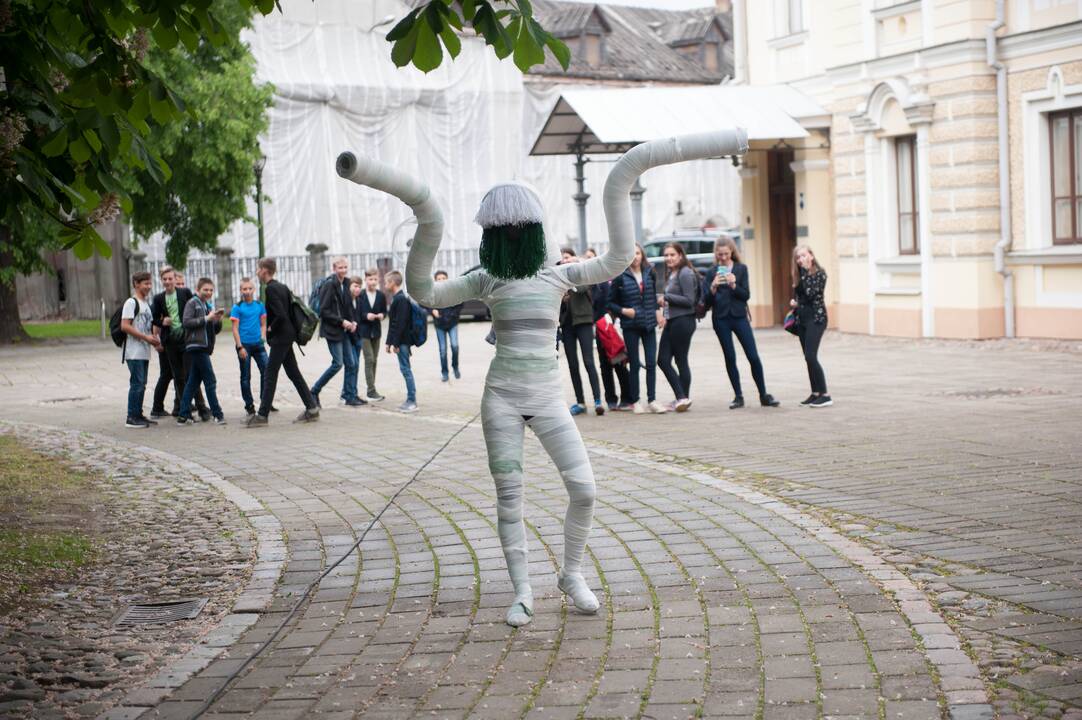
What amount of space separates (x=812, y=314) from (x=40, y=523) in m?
8.18

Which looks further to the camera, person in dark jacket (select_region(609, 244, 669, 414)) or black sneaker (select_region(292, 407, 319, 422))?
black sneaker (select_region(292, 407, 319, 422))

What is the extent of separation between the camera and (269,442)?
45.0 ft

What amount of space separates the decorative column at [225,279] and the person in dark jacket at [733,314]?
2862cm

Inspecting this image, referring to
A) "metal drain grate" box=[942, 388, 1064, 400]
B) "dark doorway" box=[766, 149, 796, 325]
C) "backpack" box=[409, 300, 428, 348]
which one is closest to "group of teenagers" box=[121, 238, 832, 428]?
"backpack" box=[409, 300, 428, 348]

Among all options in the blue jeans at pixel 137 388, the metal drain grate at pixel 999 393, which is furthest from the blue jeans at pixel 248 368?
the metal drain grate at pixel 999 393

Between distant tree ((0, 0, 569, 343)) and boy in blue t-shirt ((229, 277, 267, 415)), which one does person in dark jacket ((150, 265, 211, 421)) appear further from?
distant tree ((0, 0, 569, 343))

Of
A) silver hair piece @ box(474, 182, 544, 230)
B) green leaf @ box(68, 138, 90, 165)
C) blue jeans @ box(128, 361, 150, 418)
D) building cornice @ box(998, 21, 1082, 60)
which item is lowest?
blue jeans @ box(128, 361, 150, 418)

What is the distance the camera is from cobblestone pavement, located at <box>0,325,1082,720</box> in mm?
5277

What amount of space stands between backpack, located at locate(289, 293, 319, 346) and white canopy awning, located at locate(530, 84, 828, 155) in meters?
9.66

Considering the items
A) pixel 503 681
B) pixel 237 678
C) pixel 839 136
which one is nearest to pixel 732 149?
pixel 503 681

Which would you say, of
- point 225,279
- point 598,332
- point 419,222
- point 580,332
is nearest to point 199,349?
point 580,332

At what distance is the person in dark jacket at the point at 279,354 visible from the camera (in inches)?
602

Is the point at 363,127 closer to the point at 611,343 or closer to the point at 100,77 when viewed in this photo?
the point at 611,343

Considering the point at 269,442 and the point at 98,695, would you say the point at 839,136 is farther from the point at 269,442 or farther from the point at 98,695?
the point at 98,695
